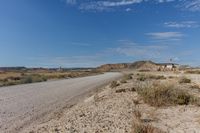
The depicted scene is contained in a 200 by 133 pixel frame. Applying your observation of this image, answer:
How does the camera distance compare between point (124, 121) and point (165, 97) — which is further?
point (165, 97)

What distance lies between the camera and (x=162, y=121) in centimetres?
1287

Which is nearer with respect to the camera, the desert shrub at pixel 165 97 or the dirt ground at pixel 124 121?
the dirt ground at pixel 124 121

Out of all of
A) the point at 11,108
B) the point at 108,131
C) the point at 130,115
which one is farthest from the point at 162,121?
the point at 11,108

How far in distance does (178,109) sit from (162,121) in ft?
11.1

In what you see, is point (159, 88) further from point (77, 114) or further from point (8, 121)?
point (8, 121)

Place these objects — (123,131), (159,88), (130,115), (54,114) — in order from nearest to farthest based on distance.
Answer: (123,131)
(130,115)
(54,114)
(159,88)

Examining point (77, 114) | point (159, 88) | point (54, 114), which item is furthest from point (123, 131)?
point (159, 88)

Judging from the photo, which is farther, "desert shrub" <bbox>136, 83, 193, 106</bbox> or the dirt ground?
"desert shrub" <bbox>136, 83, 193, 106</bbox>

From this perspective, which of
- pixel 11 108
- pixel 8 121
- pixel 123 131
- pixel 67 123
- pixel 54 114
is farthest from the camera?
pixel 11 108

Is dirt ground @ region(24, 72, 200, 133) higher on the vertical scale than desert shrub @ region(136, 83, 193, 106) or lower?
lower

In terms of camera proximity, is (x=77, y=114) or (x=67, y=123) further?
(x=77, y=114)

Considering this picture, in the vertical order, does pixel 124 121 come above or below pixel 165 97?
below

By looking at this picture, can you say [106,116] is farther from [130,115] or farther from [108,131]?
[108,131]

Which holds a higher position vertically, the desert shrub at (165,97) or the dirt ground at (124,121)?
the desert shrub at (165,97)
